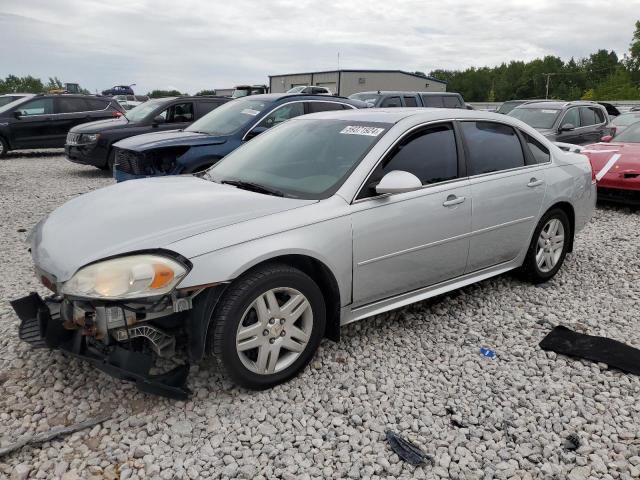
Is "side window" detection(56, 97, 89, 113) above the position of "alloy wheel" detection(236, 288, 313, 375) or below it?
above

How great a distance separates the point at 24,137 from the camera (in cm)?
1314

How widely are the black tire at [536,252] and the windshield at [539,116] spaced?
6.62m

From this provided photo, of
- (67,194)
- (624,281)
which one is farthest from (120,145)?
(624,281)

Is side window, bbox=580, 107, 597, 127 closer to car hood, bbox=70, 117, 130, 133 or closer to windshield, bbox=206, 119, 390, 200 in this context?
windshield, bbox=206, 119, 390, 200

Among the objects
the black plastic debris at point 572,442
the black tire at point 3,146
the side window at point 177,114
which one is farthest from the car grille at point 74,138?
the black plastic debris at point 572,442

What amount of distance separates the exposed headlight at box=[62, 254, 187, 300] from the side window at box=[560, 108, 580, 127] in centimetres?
1031

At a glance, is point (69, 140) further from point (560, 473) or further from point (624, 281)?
point (560, 473)

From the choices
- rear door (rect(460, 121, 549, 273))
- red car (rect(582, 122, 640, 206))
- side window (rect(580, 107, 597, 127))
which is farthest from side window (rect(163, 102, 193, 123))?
side window (rect(580, 107, 597, 127))

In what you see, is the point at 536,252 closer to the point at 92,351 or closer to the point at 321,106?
the point at 92,351

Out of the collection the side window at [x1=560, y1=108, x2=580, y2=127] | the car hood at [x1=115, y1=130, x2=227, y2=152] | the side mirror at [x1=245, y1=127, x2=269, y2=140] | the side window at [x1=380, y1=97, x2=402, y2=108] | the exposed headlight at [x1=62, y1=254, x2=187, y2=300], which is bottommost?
the exposed headlight at [x1=62, y1=254, x2=187, y2=300]

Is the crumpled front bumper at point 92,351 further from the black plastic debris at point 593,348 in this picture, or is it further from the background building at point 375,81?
the background building at point 375,81

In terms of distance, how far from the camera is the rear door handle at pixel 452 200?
371 centimetres

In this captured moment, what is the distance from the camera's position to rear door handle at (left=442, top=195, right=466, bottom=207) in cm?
371

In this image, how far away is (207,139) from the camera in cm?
707
